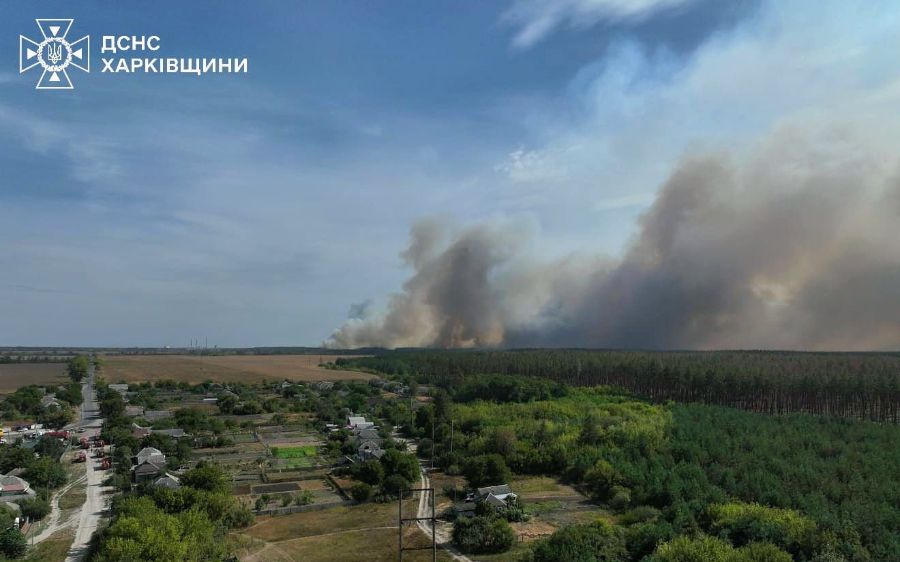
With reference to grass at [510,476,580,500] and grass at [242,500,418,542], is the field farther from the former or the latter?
grass at [510,476,580,500]

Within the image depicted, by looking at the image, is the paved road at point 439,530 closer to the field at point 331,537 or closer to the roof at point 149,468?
the field at point 331,537

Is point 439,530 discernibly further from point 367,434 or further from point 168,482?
point 367,434

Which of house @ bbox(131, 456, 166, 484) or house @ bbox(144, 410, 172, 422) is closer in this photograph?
house @ bbox(131, 456, 166, 484)

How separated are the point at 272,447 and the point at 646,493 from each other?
Result: 1658 inches

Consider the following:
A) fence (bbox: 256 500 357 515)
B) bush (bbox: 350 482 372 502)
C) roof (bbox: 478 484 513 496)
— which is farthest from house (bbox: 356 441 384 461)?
roof (bbox: 478 484 513 496)

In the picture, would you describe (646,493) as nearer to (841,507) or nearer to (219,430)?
(841,507)

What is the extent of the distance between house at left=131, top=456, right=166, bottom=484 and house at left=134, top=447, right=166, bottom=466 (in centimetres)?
140

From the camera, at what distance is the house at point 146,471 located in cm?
5034

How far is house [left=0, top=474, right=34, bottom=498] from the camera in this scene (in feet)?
150

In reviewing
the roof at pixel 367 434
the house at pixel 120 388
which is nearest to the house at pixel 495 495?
the roof at pixel 367 434

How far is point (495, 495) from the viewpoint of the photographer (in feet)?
145

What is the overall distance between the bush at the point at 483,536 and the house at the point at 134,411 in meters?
64.0

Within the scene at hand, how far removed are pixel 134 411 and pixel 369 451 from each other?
5154 centimetres

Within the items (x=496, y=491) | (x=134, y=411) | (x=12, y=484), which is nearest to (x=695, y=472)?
(x=496, y=491)
